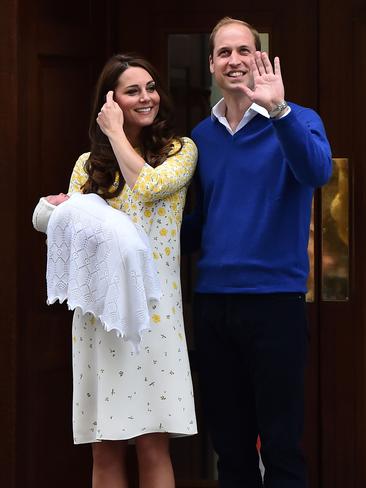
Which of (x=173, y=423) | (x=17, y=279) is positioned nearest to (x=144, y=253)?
(x=173, y=423)

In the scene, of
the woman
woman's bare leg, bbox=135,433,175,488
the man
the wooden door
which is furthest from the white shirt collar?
woman's bare leg, bbox=135,433,175,488

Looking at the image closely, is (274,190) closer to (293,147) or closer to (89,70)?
(293,147)

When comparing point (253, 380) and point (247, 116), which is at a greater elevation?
point (247, 116)

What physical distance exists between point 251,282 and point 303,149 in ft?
1.49

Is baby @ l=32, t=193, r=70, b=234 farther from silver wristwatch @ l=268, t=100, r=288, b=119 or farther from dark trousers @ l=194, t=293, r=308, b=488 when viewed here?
silver wristwatch @ l=268, t=100, r=288, b=119

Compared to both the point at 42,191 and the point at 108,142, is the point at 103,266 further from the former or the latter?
the point at 42,191

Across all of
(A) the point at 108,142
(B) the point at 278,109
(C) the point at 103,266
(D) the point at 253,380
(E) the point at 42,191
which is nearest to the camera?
(B) the point at 278,109

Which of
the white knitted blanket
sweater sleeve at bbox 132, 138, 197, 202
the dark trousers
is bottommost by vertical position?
the dark trousers

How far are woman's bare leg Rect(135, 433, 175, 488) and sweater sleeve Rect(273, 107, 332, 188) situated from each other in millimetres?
910

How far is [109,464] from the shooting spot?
3.31 m

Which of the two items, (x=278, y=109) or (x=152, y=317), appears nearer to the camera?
(x=278, y=109)

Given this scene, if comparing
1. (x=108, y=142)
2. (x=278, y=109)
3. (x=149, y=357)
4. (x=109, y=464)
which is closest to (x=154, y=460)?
(x=109, y=464)

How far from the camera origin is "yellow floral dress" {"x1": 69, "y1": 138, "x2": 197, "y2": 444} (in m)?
3.19

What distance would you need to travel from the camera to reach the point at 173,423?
126 inches
